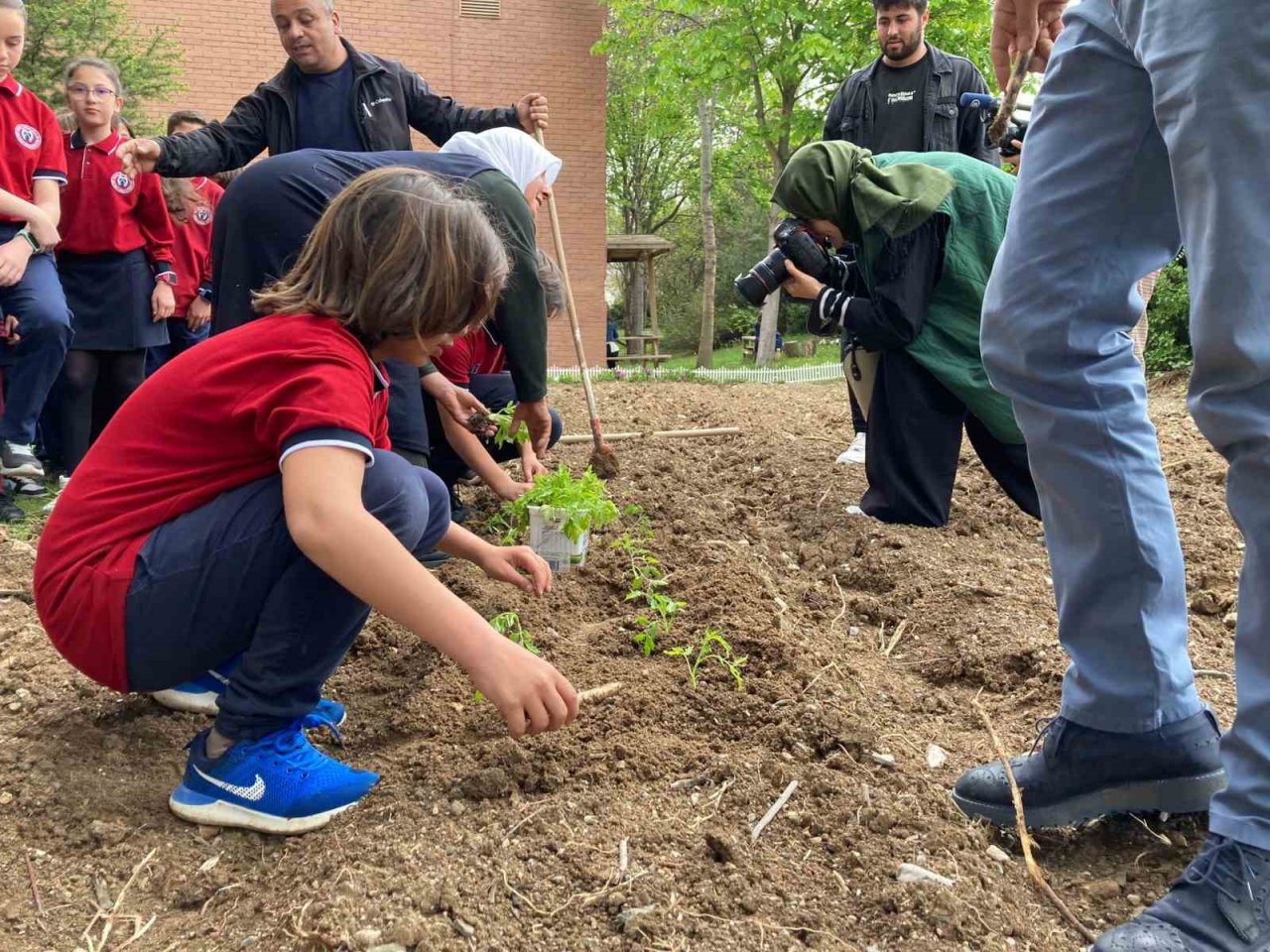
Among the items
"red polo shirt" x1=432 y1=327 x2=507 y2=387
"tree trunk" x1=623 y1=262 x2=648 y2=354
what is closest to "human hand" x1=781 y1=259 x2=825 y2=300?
"red polo shirt" x1=432 y1=327 x2=507 y2=387

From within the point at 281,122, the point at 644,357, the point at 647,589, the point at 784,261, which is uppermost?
the point at 281,122

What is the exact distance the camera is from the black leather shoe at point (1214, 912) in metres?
1.42

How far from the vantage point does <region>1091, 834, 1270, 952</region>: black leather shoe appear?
1422 millimetres

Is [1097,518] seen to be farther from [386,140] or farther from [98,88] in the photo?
[98,88]

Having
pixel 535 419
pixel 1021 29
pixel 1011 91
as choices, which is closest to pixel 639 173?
pixel 535 419

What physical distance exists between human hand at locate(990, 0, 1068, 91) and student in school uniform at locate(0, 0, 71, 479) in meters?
3.41

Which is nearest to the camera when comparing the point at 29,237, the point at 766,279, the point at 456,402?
the point at 456,402

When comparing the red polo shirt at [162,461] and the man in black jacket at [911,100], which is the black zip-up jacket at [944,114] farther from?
the red polo shirt at [162,461]

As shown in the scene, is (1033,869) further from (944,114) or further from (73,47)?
(73,47)

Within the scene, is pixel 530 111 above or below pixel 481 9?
below

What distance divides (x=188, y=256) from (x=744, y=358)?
18502mm

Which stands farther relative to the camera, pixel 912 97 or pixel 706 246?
pixel 706 246

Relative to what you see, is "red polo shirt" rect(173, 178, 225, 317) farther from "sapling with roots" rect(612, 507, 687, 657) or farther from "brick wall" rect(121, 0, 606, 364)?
"brick wall" rect(121, 0, 606, 364)

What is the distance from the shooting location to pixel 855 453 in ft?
16.6
